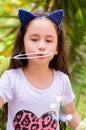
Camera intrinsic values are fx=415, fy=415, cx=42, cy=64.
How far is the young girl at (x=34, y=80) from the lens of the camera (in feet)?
4.00

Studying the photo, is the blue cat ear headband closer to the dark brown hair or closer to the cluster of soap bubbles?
the dark brown hair

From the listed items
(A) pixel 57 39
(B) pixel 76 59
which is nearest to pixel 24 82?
(A) pixel 57 39

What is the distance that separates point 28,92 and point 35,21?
0.70 ft

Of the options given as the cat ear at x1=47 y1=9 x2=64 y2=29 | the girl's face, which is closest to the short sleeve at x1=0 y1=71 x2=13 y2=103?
the girl's face

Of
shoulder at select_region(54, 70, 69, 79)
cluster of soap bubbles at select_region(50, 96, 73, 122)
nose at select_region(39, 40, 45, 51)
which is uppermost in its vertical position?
nose at select_region(39, 40, 45, 51)

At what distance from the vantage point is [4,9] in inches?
127

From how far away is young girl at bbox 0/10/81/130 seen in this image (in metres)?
1.22

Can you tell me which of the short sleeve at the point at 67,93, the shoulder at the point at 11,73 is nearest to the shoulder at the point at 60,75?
the short sleeve at the point at 67,93

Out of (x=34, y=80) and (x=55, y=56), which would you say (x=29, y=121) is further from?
(x=55, y=56)

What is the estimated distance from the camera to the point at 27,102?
1.23 m

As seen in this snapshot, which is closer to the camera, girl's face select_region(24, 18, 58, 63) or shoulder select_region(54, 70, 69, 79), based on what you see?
girl's face select_region(24, 18, 58, 63)

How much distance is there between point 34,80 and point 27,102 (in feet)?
0.24

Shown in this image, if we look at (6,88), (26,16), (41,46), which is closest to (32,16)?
(26,16)

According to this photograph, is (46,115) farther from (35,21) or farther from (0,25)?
(0,25)
